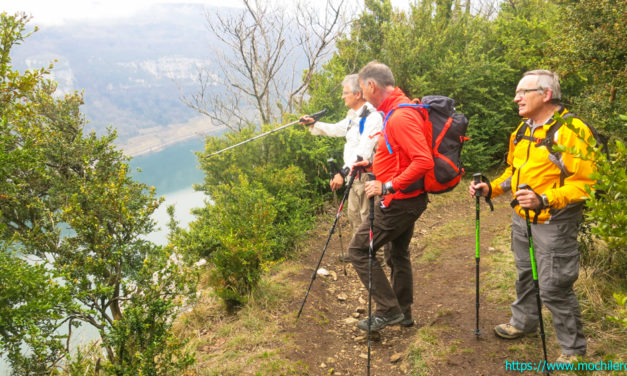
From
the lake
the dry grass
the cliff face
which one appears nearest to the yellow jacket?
the dry grass

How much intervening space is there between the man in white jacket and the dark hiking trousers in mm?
839

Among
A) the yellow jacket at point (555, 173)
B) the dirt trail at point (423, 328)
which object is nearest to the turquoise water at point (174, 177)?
the dirt trail at point (423, 328)

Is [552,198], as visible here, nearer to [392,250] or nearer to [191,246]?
[392,250]

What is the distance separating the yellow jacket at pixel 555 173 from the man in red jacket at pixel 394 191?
71 centimetres

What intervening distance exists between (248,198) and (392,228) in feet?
8.76

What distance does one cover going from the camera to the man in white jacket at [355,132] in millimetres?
4121

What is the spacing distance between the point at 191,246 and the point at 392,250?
253cm

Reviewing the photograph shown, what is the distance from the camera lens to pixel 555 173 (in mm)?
2619

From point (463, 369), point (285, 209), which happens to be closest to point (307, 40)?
point (285, 209)

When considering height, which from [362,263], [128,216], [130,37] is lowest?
[362,263]

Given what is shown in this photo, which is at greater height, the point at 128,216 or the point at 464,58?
the point at 464,58

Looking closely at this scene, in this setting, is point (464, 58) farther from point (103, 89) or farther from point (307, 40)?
point (103, 89)

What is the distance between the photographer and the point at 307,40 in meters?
11.8

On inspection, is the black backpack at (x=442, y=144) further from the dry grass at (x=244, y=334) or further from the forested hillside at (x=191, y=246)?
the dry grass at (x=244, y=334)
